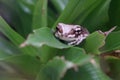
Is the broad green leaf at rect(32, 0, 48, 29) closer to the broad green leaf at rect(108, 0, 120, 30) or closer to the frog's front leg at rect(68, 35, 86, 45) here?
the frog's front leg at rect(68, 35, 86, 45)

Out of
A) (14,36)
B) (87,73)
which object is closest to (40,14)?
(14,36)

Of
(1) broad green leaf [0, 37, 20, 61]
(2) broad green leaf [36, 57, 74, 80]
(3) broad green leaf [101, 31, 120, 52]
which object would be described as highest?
(1) broad green leaf [0, 37, 20, 61]

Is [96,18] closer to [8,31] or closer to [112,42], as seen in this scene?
[112,42]

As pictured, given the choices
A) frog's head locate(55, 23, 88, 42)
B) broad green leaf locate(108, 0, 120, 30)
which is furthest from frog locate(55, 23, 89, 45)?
broad green leaf locate(108, 0, 120, 30)

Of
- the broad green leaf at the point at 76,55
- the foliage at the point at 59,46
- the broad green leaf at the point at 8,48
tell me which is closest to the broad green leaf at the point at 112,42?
the foliage at the point at 59,46

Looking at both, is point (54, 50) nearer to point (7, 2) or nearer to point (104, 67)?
point (104, 67)

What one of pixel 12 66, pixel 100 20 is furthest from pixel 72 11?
pixel 12 66

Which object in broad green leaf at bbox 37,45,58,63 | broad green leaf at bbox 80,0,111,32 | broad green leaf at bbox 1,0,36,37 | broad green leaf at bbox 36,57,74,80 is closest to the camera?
broad green leaf at bbox 36,57,74,80
